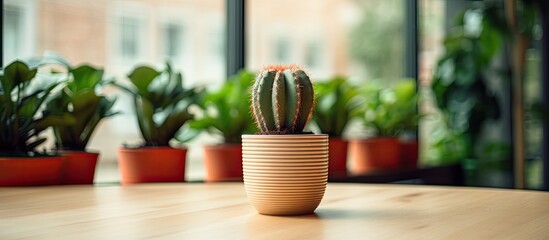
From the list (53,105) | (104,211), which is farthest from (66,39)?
(104,211)

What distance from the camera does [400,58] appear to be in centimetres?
449

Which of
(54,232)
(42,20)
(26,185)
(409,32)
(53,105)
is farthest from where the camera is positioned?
(409,32)

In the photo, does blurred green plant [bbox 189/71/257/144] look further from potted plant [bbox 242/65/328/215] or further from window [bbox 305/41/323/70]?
window [bbox 305/41/323/70]

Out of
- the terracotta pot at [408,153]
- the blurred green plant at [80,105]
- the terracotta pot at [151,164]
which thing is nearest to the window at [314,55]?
the terracotta pot at [408,153]

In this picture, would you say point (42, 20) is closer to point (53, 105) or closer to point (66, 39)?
point (66, 39)

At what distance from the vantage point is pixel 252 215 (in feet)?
4.05

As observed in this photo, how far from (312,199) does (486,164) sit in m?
3.42

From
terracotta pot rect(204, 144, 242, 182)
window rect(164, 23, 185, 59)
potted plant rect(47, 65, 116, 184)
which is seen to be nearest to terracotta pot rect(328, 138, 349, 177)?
terracotta pot rect(204, 144, 242, 182)

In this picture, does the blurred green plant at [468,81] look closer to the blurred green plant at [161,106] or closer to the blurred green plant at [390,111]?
the blurred green plant at [390,111]

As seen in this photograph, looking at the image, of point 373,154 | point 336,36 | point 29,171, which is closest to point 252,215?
point 29,171

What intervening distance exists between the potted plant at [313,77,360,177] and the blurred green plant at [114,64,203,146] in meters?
0.89

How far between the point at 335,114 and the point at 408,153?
3.01 ft

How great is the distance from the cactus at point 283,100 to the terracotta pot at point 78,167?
86 centimetres

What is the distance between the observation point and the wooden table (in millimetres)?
1029
